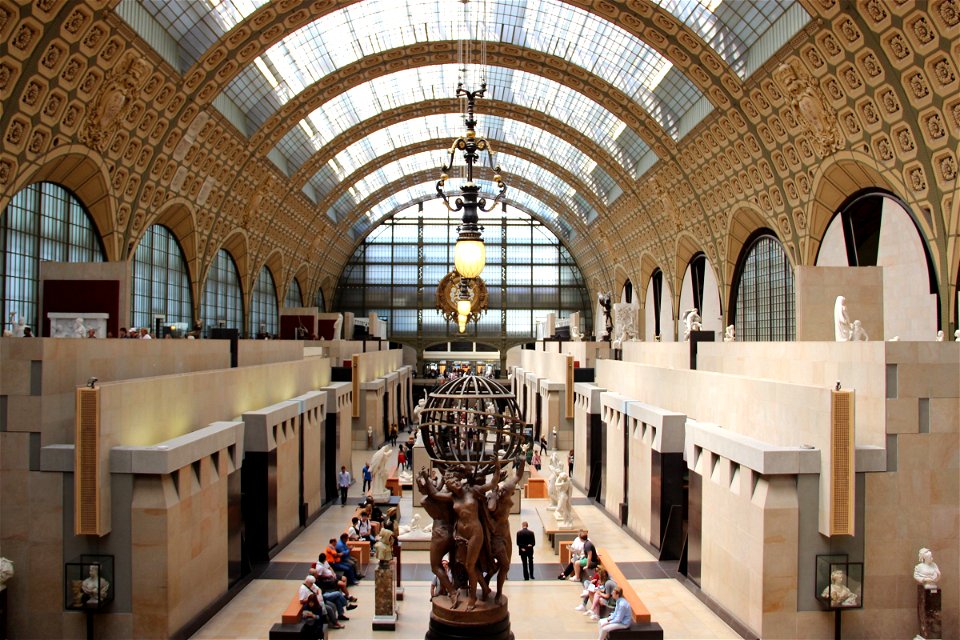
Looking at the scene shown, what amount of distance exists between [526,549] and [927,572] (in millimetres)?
7315

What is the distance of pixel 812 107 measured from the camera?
76.5ft

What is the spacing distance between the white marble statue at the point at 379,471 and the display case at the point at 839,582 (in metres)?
13.0

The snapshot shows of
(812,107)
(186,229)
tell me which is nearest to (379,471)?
(186,229)

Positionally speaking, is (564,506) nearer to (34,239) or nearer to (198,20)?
(34,239)

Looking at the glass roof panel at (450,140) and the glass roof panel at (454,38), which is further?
the glass roof panel at (450,140)

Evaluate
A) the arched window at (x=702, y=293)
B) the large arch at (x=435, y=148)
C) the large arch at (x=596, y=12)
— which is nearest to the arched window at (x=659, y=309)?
the arched window at (x=702, y=293)

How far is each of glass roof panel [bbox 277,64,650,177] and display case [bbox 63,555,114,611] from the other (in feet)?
97.9

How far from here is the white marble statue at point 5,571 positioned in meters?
11.5

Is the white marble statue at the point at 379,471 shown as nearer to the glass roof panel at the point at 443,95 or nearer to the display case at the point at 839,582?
the display case at the point at 839,582

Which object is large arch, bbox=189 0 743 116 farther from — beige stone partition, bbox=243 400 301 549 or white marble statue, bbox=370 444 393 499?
white marble statue, bbox=370 444 393 499

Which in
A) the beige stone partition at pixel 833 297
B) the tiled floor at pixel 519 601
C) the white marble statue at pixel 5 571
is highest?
the beige stone partition at pixel 833 297

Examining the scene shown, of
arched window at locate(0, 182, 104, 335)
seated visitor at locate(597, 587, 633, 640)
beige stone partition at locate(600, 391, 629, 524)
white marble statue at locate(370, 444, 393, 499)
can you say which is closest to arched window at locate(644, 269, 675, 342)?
beige stone partition at locate(600, 391, 629, 524)

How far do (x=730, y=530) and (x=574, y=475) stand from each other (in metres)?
16.2

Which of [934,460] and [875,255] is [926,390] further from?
[875,255]
